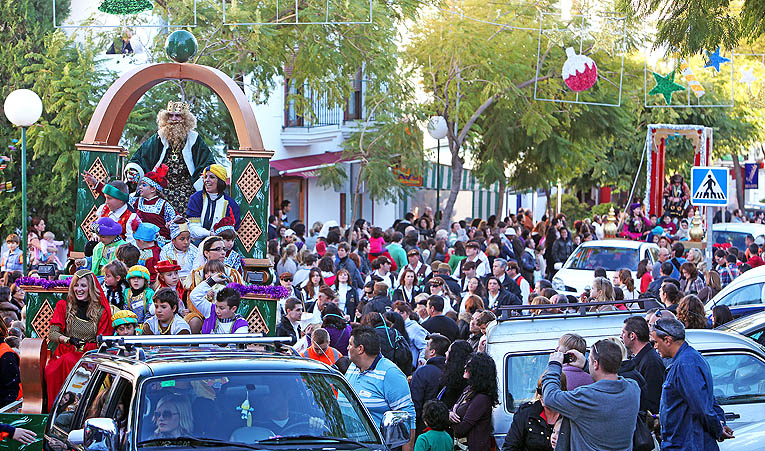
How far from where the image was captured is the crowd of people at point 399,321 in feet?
22.8

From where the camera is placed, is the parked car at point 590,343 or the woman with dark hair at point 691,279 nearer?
the parked car at point 590,343

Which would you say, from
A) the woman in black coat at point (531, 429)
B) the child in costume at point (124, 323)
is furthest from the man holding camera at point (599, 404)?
the child in costume at point (124, 323)

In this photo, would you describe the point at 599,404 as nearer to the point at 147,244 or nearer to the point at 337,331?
the point at 337,331

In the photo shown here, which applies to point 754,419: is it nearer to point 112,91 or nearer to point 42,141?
point 112,91

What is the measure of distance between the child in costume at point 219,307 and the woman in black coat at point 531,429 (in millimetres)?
3221

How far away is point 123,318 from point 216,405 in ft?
10.8

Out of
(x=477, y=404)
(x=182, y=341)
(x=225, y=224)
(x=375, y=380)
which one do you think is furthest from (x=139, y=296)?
(x=477, y=404)

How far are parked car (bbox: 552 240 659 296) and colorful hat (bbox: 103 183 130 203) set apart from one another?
31.8 ft

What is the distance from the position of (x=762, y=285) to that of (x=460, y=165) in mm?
14076

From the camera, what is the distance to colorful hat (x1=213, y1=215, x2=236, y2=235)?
11609mm

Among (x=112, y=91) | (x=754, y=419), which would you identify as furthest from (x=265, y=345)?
(x=112, y=91)

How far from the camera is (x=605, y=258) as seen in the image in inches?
785

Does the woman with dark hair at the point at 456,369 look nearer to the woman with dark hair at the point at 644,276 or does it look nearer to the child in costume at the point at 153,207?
the child in costume at the point at 153,207

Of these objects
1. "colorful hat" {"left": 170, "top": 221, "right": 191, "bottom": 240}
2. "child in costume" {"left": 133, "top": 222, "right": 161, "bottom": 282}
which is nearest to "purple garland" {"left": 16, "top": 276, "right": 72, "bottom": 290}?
"child in costume" {"left": 133, "top": 222, "right": 161, "bottom": 282}
